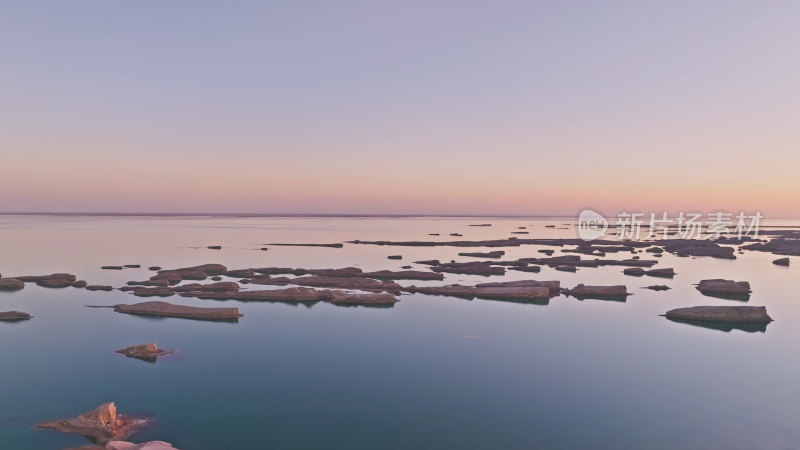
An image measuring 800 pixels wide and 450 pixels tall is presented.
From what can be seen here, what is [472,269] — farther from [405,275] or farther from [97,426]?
[97,426]

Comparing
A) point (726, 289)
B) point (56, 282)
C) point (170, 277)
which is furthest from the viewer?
point (170, 277)

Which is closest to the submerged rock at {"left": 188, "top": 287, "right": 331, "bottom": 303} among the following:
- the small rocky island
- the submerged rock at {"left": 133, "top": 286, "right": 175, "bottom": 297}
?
the submerged rock at {"left": 133, "top": 286, "right": 175, "bottom": 297}

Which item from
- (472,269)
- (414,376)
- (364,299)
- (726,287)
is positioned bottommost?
(414,376)

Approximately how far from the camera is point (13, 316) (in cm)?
2172

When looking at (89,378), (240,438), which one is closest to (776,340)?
(240,438)

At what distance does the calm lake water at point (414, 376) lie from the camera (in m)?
11.3

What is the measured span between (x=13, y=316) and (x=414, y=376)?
1780 cm

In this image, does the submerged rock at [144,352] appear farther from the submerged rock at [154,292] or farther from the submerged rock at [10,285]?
the submerged rock at [10,285]

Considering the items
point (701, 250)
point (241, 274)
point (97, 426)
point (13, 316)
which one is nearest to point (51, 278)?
point (13, 316)

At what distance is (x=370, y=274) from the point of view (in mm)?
34969

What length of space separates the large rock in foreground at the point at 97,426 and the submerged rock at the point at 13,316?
13574 mm

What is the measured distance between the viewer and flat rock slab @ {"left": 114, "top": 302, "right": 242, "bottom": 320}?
22.1m

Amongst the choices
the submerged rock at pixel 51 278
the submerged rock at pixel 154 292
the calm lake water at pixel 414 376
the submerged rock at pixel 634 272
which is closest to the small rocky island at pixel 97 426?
the calm lake water at pixel 414 376

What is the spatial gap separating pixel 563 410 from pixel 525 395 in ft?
4.24
